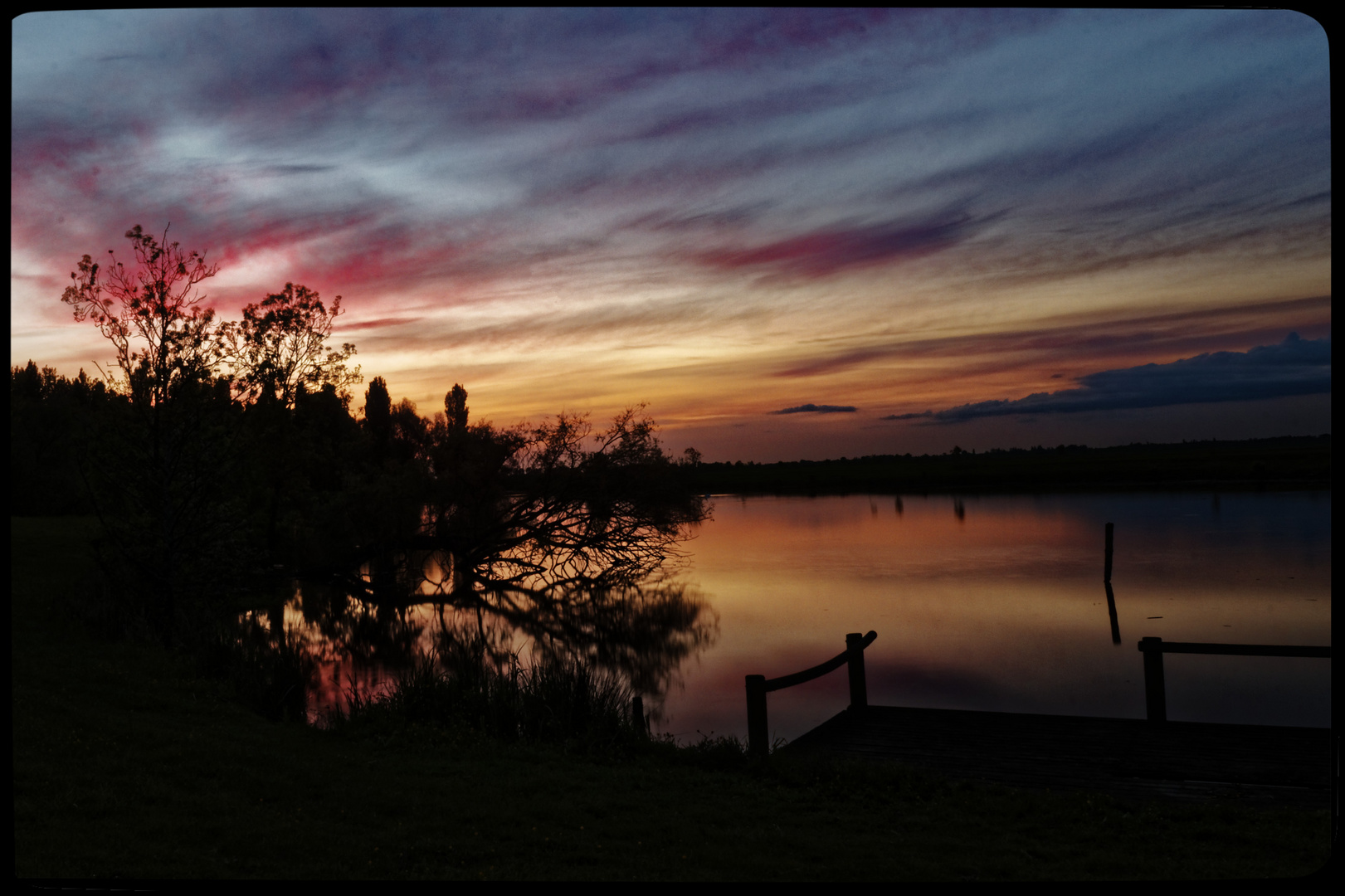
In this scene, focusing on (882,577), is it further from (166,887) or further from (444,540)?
(166,887)

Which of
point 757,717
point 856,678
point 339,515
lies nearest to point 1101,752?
point 856,678

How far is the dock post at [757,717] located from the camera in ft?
41.9

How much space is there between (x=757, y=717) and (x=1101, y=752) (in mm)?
4639

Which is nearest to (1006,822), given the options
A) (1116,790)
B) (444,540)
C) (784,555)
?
(1116,790)

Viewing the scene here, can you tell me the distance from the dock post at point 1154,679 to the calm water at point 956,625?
24.5 ft

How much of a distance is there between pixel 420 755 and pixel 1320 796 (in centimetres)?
1093

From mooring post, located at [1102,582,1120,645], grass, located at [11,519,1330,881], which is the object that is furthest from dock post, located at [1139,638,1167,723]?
mooring post, located at [1102,582,1120,645]

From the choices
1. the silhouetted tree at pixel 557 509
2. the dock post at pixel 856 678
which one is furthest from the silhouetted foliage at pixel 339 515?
the dock post at pixel 856 678

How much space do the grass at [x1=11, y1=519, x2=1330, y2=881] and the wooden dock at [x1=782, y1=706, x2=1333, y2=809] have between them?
3.14ft

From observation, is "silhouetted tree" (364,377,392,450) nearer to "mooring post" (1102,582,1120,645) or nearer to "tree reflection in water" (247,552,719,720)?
"tree reflection in water" (247,552,719,720)

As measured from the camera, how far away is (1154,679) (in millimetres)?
13484

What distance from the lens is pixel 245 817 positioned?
29.6 feet

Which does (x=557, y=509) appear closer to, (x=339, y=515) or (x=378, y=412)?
(x=339, y=515)

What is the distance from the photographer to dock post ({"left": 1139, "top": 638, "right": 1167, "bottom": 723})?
528 inches
